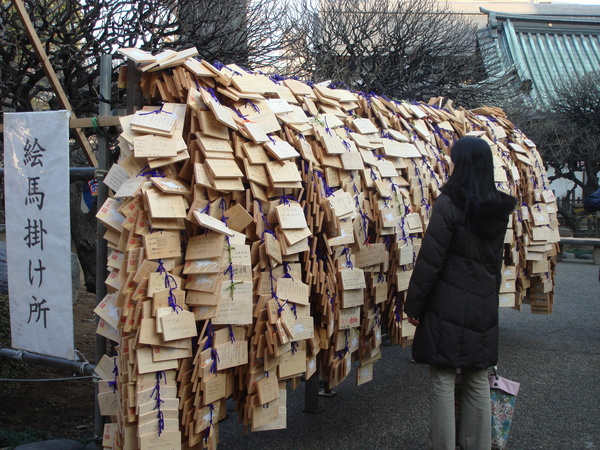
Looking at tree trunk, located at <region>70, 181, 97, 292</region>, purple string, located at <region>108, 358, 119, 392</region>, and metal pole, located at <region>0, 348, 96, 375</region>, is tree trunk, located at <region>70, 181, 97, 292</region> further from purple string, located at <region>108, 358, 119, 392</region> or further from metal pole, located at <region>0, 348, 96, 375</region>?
purple string, located at <region>108, 358, 119, 392</region>

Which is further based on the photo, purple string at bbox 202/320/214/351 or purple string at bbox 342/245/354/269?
purple string at bbox 342/245/354/269

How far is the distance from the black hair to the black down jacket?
38 mm

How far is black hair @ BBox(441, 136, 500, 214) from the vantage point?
3.42m

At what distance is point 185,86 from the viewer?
3.09 m

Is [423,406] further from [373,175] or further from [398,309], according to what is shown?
[373,175]

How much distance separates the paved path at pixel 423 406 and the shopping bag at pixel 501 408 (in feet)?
1.08

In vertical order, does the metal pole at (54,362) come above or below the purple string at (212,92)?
below

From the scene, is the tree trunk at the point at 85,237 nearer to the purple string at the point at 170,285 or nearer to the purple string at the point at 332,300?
the purple string at the point at 332,300

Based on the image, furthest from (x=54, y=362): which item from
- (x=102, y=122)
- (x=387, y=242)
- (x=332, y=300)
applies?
(x=387, y=242)

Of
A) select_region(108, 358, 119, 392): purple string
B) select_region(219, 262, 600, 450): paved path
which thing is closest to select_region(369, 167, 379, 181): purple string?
select_region(219, 262, 600, 450): paved path

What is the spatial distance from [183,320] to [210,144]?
2.79ft

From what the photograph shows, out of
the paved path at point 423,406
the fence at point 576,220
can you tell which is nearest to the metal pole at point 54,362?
the paved path at point 423,406

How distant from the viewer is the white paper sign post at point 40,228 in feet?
11.0

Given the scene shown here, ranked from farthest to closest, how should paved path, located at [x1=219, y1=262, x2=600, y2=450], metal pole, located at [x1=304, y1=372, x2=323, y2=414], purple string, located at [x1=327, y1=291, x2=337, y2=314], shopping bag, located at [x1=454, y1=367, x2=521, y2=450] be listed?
metal pole, located at [x1=304, y1=372, x2=323, y2=414]
paved path, located at [x1=219, y1=262, x2=600, y2=450]
shopping bag, located at [x1=454, y1=367, x2=521, y2=450]
purple string, located at [x1=327, y1=291, x2=337, y2=314]
